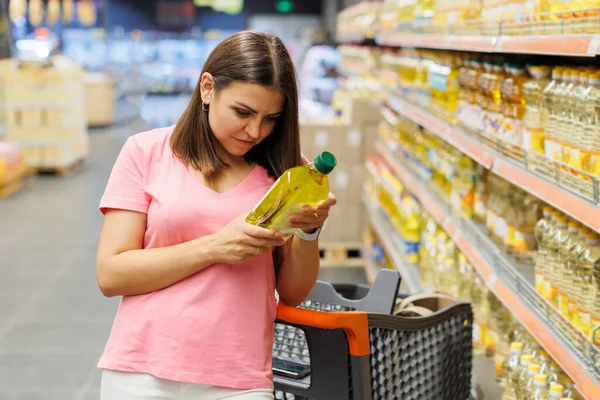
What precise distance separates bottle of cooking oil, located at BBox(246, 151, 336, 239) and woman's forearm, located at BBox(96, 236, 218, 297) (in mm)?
143

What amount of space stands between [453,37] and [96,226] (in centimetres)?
488

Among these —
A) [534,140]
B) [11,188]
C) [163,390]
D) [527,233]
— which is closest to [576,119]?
[534,140]

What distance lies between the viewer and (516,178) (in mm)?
2664

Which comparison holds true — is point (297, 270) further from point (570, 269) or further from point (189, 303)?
point (570, 269)

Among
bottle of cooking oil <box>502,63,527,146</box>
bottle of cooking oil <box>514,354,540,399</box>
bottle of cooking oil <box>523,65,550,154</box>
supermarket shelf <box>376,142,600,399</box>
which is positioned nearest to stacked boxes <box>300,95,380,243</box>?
supermarket shelf <box>376,142,600,399</box>

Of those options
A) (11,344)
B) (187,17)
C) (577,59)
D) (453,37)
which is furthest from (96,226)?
(187,17)

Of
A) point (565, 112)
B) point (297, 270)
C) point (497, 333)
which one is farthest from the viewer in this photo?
point (497, 333)

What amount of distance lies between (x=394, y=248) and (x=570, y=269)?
2.51 m

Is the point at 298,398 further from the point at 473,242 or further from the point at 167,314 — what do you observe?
the point at 473,242

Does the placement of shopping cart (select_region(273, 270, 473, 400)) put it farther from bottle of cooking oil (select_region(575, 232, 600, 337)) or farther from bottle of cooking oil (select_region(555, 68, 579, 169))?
bottle of cooking oil (select_region(555, 68, 579, 169))

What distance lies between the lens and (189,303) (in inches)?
75.3

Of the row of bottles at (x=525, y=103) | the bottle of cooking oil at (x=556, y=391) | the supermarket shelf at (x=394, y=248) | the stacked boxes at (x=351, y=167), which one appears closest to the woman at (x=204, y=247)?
the bottle of cooking oil at (x=556, y=391)

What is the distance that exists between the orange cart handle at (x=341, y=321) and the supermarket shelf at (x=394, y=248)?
6.29ft

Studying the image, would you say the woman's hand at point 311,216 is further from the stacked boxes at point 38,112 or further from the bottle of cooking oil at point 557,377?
the stacked boxes at point 38,112
